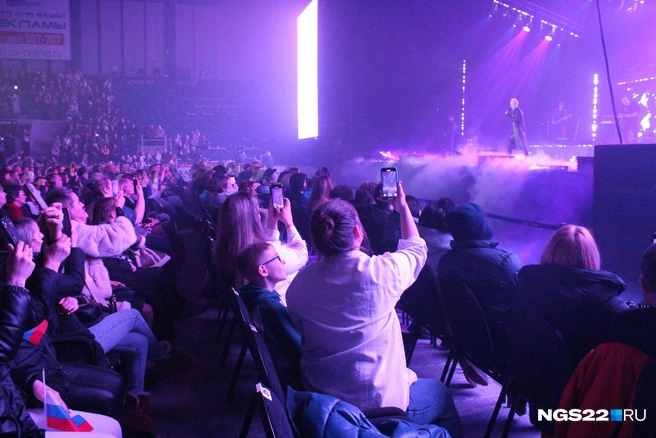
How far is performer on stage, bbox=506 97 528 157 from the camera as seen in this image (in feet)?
33.1

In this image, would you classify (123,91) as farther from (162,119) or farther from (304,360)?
(304,360)

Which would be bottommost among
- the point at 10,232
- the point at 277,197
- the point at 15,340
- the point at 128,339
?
the point at 128,339

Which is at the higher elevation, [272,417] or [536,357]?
[272,417]

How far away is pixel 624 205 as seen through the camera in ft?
16.9

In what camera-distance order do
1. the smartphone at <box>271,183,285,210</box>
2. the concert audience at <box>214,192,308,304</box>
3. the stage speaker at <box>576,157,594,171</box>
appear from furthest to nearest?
the stage speaker at <box>576,157,594,171</box> < the concert audience at <box>214,192,308,304</box> < the smartphone at <box>271,183,285,210</box>

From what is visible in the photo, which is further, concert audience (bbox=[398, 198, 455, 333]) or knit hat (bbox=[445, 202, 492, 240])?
concert audience (bbox=[398, 198, 455, 333])

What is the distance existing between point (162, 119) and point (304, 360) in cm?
1529

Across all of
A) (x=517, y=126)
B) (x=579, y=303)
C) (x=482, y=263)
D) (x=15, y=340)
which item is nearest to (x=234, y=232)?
(x=482, y=263)

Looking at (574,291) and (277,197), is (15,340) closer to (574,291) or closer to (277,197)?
(277,197)

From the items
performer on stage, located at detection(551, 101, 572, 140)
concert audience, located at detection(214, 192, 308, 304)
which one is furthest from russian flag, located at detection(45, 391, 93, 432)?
performer on stage, located at detection(551, 101, 572, 140)

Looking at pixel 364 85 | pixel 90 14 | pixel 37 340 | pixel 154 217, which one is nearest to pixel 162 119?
pixel 90 14

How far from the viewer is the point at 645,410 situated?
4.55ft

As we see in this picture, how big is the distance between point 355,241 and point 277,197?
45.9 inches

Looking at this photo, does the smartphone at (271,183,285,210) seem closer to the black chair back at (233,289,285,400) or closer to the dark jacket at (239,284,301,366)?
the dark jacket at (239,284,301,366)
